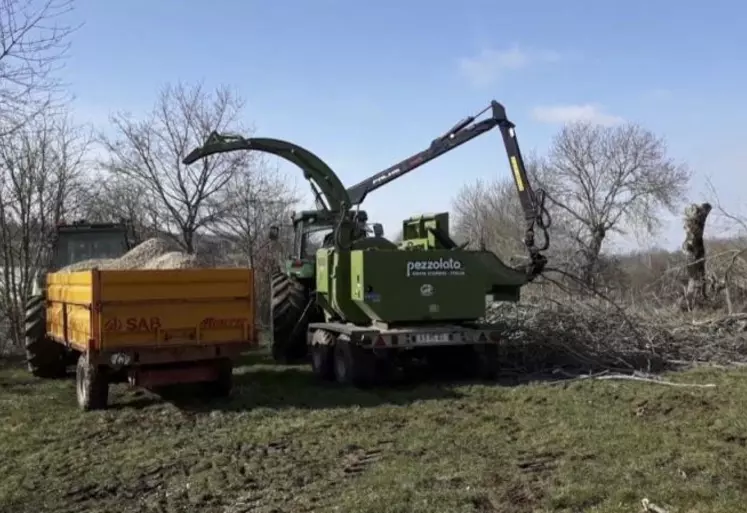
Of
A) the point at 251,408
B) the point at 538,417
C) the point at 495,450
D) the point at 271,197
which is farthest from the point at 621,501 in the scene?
the point at 271,197

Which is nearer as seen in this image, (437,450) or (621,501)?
(621,501)

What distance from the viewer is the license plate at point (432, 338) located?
9.80 metres

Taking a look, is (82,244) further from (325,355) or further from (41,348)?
(325,355)

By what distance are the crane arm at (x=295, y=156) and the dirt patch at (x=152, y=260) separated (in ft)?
7.17

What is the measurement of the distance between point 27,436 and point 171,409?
1631mm

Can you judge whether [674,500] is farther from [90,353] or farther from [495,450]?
[90,353]

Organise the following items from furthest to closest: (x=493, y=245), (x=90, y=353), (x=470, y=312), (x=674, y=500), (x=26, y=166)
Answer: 1. (x=493, y=245)
2. (x=26, y=166)
3. (x=470, y=312)
4. (x=90, y=353)
5. (x=674, y=500)

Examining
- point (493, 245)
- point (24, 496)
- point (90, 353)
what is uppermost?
point (493, 245)

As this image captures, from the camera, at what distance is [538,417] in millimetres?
7832

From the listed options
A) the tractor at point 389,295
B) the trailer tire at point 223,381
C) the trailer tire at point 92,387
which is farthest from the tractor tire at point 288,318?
the trailer tire at point 92,387

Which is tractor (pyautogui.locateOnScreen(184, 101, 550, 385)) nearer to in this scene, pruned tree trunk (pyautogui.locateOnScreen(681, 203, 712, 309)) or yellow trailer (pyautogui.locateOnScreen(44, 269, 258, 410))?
yellow trailer (pyautogui.locateOnScreen(44, 269, 258, 410))

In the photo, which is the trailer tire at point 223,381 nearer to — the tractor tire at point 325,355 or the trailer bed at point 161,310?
the trailer bed at point 161,310

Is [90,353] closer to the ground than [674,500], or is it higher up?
higher up

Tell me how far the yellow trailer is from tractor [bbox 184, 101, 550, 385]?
1607mm
